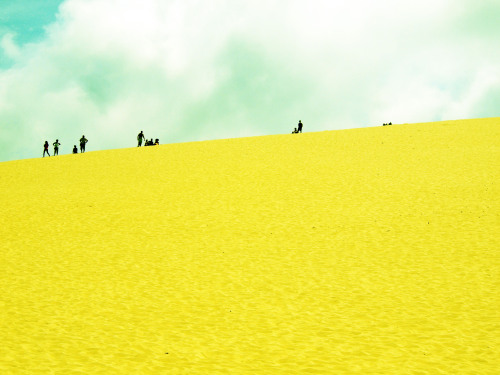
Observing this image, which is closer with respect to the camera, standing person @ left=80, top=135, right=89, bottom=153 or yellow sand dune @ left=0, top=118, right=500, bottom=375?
yellow sand dune @ left=0, top=118, right=500, bottom=375

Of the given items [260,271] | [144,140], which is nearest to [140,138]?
[144,140]

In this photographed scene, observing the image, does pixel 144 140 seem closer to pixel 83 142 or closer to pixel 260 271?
pixel 83 142

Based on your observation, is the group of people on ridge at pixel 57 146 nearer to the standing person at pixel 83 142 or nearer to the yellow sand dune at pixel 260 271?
the standing person at pixel 83 142

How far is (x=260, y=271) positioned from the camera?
11.6 meters

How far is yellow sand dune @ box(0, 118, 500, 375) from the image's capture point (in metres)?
7.58

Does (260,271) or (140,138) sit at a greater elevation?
(140,138)

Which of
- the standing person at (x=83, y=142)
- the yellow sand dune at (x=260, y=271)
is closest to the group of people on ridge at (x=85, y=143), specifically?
the standing person at (x=83, y=142)

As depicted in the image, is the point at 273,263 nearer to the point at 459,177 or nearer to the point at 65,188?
the point at 459,177

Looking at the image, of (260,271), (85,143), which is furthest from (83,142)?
(260,271)

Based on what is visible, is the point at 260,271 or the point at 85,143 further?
the point at 85,143

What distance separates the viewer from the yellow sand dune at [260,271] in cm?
758

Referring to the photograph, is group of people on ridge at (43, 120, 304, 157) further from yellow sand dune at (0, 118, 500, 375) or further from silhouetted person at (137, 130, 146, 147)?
yellow sand dune at (0, 118, 500, 375)

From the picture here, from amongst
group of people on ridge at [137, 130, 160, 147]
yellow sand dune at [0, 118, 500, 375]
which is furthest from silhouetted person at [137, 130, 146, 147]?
yellow sand dune at [0, 118, 500, 375]

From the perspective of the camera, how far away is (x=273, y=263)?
12148 mm
